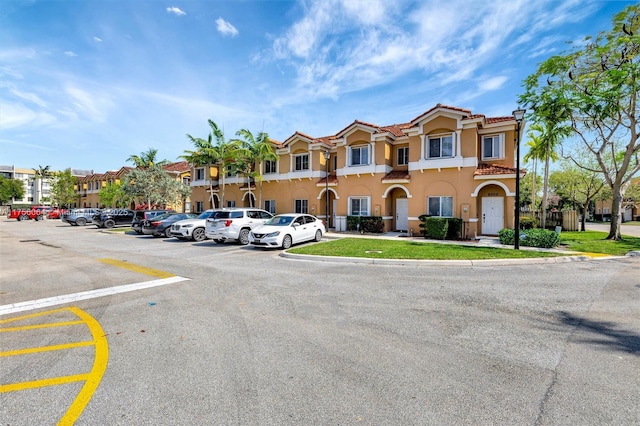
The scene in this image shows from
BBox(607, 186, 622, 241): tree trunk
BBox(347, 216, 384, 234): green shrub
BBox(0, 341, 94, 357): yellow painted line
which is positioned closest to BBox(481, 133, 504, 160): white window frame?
BBox(607, 186, 622, 241): tree trunk

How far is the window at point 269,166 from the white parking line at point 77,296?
19.9 m

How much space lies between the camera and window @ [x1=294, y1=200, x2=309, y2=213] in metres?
24.8

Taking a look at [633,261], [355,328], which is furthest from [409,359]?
[633,261]

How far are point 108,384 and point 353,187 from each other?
1936 cm

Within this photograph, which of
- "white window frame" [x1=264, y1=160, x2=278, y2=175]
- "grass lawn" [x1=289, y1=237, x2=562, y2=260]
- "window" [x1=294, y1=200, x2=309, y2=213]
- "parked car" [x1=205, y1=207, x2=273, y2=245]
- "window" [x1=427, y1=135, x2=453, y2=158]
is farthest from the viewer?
"white window frame" [x1=264, y1=160, x2=278, y2=175]

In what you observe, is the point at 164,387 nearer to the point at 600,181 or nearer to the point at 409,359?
the point at 409,359

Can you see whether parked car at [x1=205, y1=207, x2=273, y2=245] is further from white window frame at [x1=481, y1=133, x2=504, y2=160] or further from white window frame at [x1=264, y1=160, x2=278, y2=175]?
white window frame at [x1=481, y1=133, x2=504, y2=160]

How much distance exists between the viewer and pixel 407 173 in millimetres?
20156

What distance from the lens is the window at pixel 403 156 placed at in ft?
69.9

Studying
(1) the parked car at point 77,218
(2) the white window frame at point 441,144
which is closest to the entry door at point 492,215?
(2) the white window frame at point 441,144

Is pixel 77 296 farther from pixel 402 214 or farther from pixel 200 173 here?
pixel 200 173

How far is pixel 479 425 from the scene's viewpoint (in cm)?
261

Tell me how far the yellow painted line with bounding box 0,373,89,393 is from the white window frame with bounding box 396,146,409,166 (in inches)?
808

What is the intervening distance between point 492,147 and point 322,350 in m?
18.7
